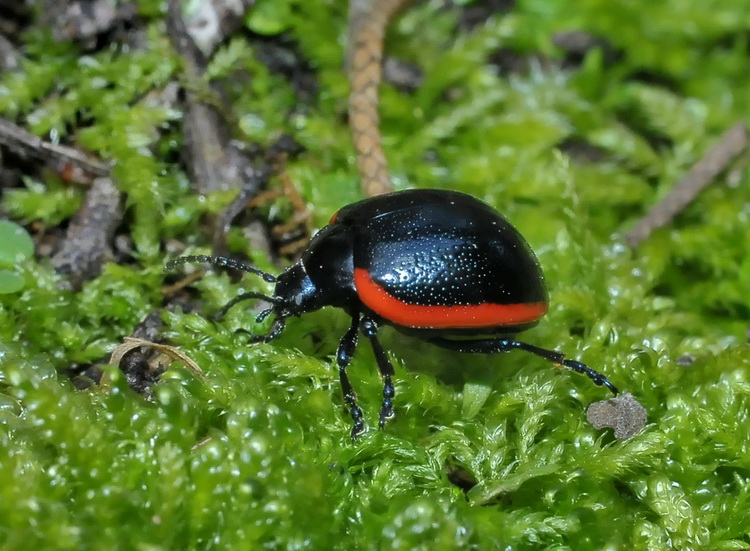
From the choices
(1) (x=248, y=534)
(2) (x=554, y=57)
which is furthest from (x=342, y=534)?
(2) (x=554, y=57)

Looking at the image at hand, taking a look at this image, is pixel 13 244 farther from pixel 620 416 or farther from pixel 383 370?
pixel 620 416

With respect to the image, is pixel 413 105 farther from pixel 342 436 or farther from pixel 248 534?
pixel 248 534

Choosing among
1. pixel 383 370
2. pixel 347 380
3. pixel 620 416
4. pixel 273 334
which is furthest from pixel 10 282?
pixel 620 416

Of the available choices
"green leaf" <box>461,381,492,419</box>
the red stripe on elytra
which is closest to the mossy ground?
"green leaf" <box>461,381,492,419</box>

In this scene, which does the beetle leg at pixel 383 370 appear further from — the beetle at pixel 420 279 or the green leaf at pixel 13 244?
the green leaf at pixel 13 244

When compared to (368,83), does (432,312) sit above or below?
below

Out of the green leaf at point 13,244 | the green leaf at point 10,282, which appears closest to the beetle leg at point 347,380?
the green leaf at point 10,282

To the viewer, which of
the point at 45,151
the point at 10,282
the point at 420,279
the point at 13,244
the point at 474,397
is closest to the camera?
the point at 420,279

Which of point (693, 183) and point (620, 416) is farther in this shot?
point (693, 183)
